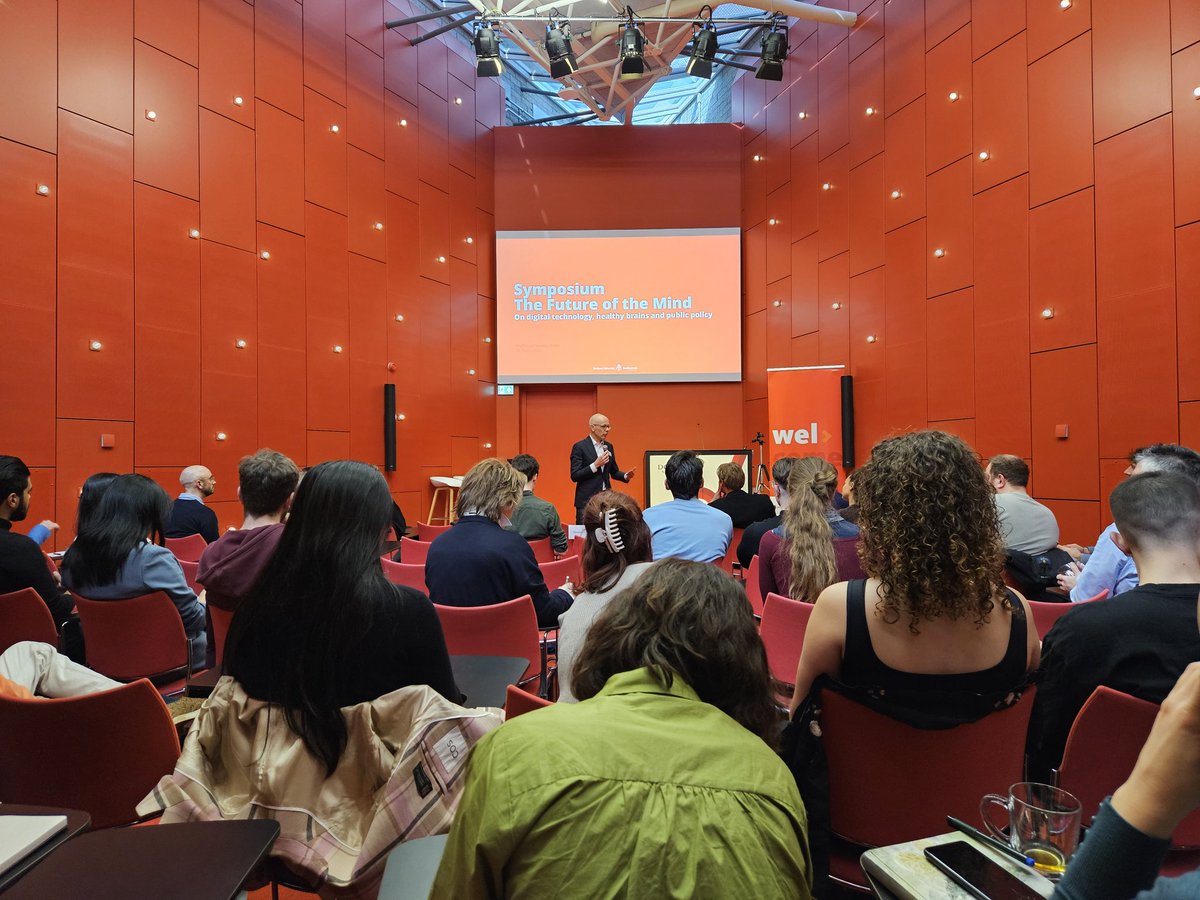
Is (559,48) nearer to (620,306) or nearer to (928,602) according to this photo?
(620,306)

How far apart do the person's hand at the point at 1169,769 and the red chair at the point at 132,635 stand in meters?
2.96

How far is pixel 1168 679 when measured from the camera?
1468 millimetres

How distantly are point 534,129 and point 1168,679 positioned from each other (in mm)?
9823

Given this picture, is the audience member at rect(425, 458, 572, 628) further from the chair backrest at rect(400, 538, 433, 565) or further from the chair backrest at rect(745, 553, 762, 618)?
the chair backrest at rect(400, 538, 433, 565)

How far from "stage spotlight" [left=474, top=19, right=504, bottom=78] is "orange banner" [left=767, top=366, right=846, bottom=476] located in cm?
490

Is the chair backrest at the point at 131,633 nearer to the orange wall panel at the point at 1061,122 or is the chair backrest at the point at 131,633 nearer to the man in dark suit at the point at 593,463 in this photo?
the man in dark suit at the point at 593,463

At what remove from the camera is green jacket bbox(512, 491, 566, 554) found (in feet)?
14.3

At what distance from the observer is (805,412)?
25.7ft

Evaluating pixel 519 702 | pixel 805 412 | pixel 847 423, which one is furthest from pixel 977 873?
pixel 805 412

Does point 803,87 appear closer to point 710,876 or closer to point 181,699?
point 181,699

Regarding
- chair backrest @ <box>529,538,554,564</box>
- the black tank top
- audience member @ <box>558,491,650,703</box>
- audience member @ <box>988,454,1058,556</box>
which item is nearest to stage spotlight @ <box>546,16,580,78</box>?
chair backrest @ <box>529,538,554,564</box>

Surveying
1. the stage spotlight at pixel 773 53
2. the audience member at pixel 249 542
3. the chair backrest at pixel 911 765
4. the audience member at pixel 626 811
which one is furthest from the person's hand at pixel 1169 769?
the stage spotlight at pixel 773 53

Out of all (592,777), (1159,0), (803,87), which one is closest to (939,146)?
(1159,0)

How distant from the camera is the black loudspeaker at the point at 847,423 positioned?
7602 mm
